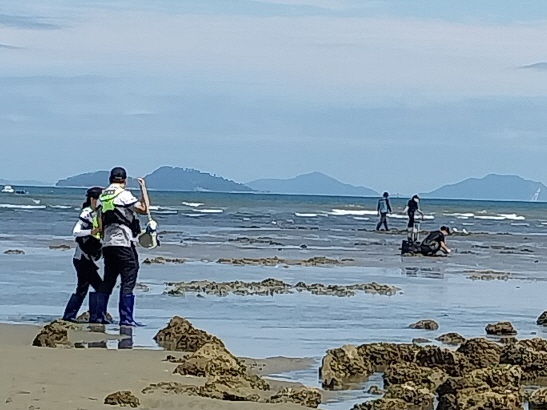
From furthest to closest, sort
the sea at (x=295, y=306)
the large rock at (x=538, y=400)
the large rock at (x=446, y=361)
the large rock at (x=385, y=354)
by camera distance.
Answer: the sea at (x=295, y=306)
the large rock at (x=385, y=354)
the large rock at (x=446, y=361)
the large rock at (x=538, y=400)

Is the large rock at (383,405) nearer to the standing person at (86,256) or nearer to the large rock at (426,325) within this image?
the large rock at (426,325)

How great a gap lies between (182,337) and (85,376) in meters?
2.29

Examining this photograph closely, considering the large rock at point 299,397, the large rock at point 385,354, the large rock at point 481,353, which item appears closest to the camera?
the large rock at point 299,397

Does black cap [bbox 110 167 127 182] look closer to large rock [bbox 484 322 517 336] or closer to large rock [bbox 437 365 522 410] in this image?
large rock [bbox 484 322 517 336]

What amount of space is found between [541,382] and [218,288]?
8.58m

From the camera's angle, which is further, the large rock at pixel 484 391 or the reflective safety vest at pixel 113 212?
the reflective safety vest at pixel 113 212

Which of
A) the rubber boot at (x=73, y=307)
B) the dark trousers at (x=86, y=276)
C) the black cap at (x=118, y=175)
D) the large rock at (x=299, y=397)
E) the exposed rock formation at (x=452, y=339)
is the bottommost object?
the large rock at (x=299, y=397)

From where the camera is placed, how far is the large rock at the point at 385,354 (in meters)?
11.4

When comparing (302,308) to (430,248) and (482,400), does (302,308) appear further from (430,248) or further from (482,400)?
(430,248)

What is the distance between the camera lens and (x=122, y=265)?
1381cm

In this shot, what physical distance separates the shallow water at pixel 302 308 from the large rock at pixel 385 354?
0.64m

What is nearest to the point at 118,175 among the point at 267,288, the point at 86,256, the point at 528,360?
the point at 86,256

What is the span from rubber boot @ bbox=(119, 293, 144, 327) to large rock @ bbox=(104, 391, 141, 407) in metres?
4.73

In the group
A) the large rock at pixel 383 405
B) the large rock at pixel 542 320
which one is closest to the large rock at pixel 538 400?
the large rock at pixel 383 405
